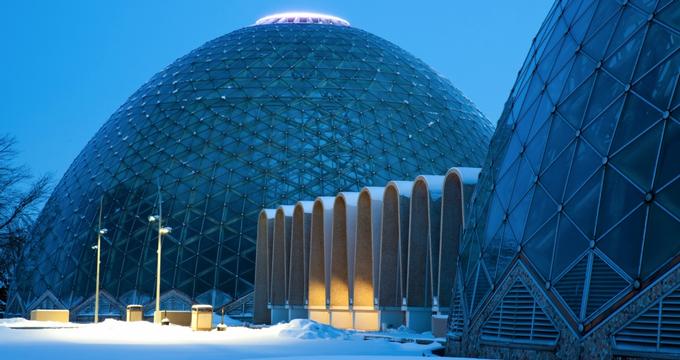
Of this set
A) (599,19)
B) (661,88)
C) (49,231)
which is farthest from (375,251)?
(49,231)

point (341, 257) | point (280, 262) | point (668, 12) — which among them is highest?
point (668, 12)

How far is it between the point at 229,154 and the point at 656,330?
2477 inches

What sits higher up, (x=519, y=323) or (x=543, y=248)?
(x=543, y=248)

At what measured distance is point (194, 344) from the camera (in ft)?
114

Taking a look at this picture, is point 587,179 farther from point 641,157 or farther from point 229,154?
point 229,154

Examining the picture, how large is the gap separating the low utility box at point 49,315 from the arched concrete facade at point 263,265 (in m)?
15.2

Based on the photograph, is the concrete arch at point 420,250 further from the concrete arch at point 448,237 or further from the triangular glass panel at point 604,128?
the triangular glass panel at point 604,128

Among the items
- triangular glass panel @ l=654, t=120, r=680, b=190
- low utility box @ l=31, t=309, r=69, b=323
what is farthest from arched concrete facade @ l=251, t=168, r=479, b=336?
triangular glass panel @ l=654, t=120, r=680, b=190

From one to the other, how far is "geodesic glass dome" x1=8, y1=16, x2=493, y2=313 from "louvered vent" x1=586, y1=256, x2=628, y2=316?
183 feet

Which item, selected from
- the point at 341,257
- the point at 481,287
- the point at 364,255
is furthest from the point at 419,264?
the point at 481,287

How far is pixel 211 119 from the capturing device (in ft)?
283

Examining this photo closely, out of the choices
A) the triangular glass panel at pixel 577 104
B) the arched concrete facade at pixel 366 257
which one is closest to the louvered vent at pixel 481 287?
the triangular glass panel at pixel 577 104

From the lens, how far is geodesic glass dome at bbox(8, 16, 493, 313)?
265 feet

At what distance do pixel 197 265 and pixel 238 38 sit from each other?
2649 centimetres
